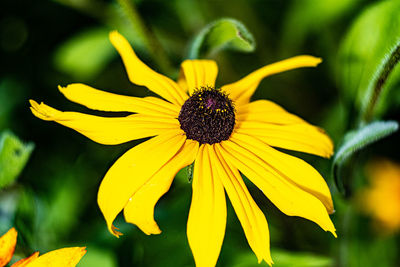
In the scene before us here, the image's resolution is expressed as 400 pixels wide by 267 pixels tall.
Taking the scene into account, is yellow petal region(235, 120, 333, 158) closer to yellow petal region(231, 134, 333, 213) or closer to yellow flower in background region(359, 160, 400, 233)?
yellow petal region(231, 134, 333, 213)

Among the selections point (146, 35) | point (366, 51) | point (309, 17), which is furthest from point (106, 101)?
point (309, 17)

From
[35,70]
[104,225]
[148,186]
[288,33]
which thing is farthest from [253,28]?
[148,186]

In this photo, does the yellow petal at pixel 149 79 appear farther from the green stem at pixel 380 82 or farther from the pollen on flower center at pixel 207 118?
the green stem at pixel 380 82

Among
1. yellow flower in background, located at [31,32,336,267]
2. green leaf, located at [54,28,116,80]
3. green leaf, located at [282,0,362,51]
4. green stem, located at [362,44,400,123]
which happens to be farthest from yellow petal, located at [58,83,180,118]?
green leaf, located at [282,0,362,51]

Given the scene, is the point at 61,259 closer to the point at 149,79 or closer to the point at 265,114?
the point at 149,79

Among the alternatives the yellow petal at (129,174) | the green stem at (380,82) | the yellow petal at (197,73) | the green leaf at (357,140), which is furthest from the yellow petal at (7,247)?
the green stem at (380,82)

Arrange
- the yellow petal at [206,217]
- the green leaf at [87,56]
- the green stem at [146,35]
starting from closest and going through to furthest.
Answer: the yellow petal at [206,217] → the green stem at [146,35] → the green leaf at [87,56]
